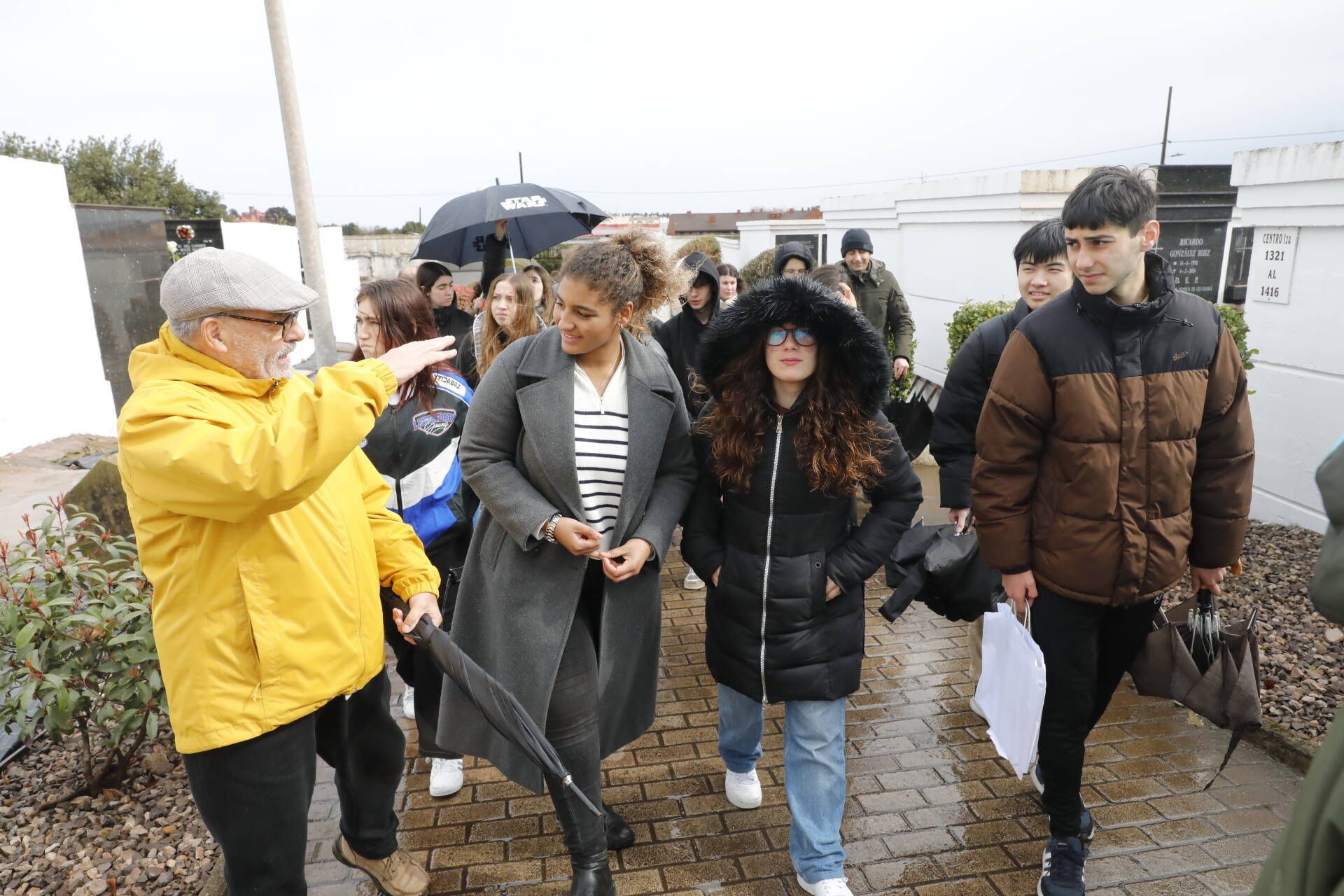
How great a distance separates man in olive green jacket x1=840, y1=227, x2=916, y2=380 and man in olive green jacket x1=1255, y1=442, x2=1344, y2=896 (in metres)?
5.77

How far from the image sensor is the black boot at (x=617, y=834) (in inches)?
123

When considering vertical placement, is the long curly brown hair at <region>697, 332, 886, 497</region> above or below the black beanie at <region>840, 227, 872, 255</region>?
below

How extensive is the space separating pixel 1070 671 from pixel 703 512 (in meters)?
1.26

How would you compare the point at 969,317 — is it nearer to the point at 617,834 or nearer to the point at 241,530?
the point at 617,834

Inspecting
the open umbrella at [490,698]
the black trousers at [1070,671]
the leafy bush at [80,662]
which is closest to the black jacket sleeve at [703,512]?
the open umbrella at [490,698]

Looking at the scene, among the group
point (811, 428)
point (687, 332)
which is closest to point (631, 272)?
point (811, 428)

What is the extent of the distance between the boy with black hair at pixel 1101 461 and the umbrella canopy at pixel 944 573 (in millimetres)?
274

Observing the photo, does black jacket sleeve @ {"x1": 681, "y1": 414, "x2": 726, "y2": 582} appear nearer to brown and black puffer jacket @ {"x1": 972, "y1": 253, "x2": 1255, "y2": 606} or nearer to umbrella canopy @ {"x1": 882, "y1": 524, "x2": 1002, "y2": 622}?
umbrella canopy @ {"x1": 882, "y1": 524, "x2": 1002, "y2": 622}

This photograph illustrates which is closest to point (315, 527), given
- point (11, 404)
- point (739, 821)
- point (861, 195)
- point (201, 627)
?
point (201, 627)

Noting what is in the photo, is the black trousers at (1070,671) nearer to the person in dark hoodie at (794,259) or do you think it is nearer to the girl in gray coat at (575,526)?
the girl in gray coat at (575,526)

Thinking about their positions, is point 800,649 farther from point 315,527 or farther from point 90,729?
point 90,729

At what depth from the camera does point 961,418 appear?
374 cm

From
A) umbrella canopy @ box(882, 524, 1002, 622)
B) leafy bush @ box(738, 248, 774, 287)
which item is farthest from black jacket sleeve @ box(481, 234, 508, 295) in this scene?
leafy bush @ box(738, 248, 774, 287)

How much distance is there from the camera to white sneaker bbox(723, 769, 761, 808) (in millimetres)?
3338
